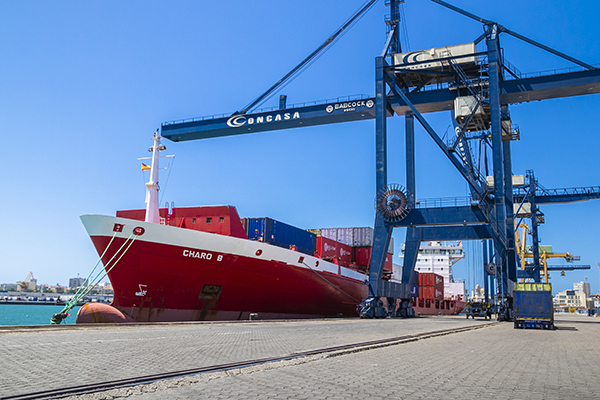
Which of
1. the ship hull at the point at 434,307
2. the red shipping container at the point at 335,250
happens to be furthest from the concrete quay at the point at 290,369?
the ship hull at the point at 434,307

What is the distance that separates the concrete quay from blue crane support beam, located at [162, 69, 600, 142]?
58.1ft

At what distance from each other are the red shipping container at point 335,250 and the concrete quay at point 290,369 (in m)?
17.1

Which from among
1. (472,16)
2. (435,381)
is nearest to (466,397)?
(435,381)

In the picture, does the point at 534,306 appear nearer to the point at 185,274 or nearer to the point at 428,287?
the point at 185,274

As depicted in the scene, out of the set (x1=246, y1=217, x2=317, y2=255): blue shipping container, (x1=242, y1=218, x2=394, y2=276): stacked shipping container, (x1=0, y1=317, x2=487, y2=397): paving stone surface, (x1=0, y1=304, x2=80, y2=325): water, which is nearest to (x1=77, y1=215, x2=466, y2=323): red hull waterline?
(x1=246, y1=217, x2=317, y2=255): blue shipping container

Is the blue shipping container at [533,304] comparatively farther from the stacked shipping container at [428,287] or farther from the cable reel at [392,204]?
the stacked shipping container at [428,287]

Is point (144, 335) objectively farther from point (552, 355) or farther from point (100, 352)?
point (552, 355)

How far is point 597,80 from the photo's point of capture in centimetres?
2284

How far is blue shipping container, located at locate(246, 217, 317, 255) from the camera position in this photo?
915 inches

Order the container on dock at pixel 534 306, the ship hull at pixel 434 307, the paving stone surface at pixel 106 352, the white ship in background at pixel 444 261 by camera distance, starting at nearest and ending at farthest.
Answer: the paving stone surface at pixel 106 352 → the container on dock at pixel 534 306 → the ship hull at pixel 434 307 → the white ship in background at pixel 444 261

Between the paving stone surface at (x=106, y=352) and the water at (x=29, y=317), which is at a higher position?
the paving stone surface at (x=106, y=352)

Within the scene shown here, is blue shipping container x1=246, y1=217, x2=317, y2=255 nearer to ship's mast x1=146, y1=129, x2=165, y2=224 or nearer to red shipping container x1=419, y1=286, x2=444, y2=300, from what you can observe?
ship's mast x1=146, y1=129, x2=165, y2=224

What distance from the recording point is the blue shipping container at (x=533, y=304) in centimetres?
1872

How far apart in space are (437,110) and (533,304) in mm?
12862
